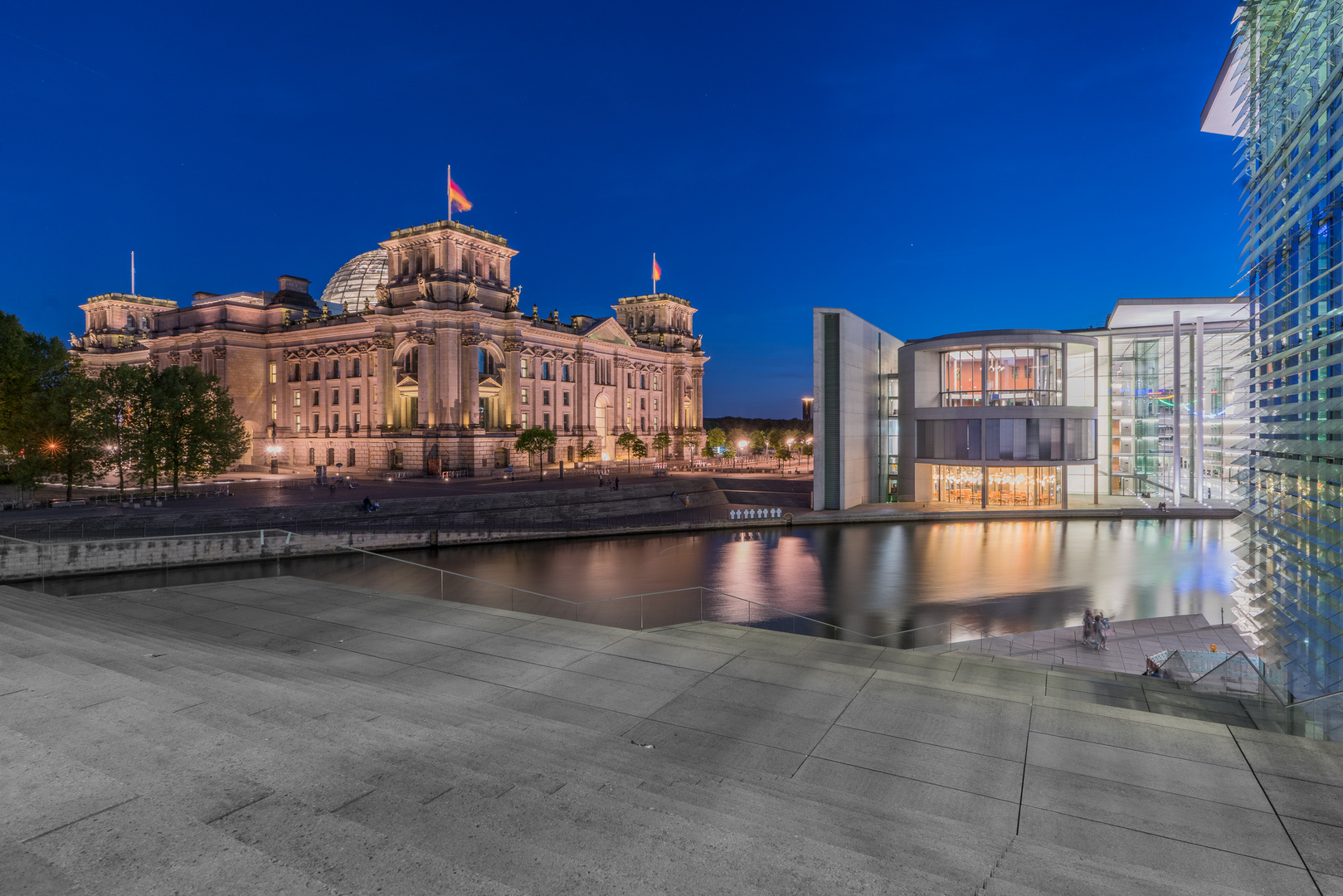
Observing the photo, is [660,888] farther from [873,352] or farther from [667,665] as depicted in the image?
[873,352]

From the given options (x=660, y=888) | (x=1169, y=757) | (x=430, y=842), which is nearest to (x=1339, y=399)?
(x=1169, y=757)

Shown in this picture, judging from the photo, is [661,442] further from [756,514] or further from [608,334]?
[756,514]

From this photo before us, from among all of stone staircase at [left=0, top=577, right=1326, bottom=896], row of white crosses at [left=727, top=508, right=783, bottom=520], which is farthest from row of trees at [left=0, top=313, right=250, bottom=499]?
stone staircase at [left=0, top=577, right=1326, bottom=896]

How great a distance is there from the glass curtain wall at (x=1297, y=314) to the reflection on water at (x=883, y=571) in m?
14.5

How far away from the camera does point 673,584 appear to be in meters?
31.3

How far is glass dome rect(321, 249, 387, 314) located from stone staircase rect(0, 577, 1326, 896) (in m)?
95.4

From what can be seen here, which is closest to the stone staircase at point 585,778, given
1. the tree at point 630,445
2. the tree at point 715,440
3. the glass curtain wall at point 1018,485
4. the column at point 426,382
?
the glass curtain wall at point 1018,485

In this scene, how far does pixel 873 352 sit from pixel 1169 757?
58494mm

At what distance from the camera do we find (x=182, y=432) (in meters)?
47.0

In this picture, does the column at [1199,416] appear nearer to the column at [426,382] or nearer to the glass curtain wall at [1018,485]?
the glass curtain wall at [1018,485]

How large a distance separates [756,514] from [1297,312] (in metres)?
42.7

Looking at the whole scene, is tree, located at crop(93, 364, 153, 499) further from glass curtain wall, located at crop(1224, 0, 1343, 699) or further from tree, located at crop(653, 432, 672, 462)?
tree, located at crop(653, 432, 672, 462)

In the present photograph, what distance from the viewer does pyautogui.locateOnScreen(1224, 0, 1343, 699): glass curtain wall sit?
739 centimetres

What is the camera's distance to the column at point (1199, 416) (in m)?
52.6
